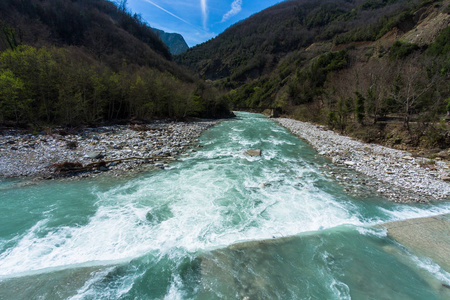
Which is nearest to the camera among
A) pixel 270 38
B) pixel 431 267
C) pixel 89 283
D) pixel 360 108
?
pixel 89 283

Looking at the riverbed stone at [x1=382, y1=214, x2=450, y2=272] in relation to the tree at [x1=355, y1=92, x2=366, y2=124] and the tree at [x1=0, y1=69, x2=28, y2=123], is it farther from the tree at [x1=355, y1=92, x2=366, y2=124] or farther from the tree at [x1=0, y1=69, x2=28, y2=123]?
the tree at [x1=0, y1=69, x2=28, y2=123]

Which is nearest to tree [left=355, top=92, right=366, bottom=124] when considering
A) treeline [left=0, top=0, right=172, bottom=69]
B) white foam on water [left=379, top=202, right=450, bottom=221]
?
white foam on water [left=379, top=202, right=450, bottom=221]

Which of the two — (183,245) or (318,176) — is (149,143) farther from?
(318,176)

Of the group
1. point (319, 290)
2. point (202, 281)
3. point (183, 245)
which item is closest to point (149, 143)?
point (183, 245)

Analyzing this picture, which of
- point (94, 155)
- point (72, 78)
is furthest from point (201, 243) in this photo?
point (72, 78)

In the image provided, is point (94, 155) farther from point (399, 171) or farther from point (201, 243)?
point (399, 171)
